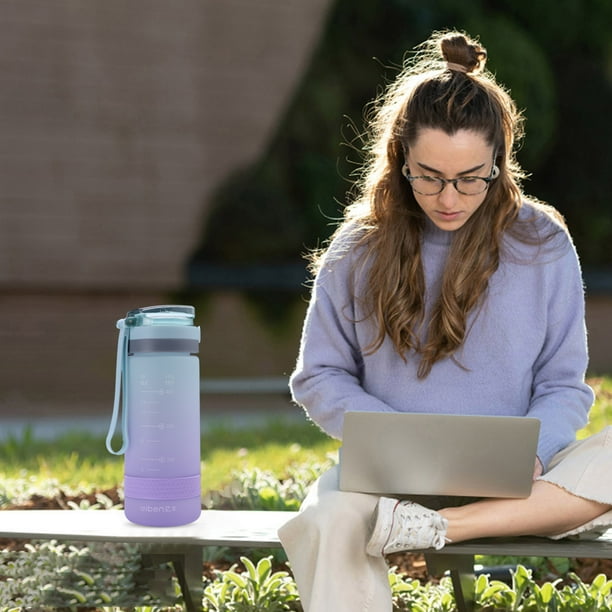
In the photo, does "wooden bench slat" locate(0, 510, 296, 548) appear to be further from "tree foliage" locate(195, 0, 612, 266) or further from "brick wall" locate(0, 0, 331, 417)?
"tree foliage" locate(195, 0, 612, 266)

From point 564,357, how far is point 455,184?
23.3 inches

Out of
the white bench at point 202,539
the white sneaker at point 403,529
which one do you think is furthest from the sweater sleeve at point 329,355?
the white sneaker at point 403,529

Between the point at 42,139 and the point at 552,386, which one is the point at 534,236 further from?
the point at 42,139

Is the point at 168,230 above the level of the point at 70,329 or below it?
above

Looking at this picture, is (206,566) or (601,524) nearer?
(601,524)

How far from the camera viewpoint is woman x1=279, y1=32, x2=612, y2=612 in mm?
3066

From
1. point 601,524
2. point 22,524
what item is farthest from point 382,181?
point 22,524

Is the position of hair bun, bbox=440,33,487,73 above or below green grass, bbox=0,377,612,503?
above

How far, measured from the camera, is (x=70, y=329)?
12.2 metres

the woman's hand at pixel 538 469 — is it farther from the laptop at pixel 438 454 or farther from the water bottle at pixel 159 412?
the water bottle at pixel 159 412

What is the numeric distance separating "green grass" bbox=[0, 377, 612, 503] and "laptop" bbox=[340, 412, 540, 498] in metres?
2.18

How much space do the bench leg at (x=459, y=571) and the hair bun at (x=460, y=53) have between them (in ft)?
4.48

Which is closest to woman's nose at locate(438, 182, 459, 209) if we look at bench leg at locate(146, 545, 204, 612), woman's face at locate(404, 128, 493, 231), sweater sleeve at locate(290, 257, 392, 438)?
woman's face at locate(404, 128, 493, 231)

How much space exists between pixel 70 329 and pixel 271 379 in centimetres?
241
